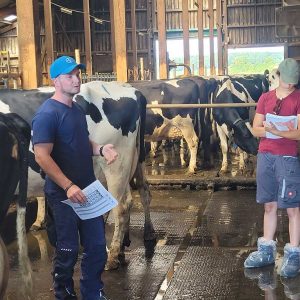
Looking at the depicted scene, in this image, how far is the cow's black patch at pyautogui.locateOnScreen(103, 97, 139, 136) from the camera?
563 centimetres

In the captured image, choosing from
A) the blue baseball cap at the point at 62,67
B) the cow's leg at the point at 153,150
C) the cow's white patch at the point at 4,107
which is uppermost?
the blue baseball cap at the point at 62,67

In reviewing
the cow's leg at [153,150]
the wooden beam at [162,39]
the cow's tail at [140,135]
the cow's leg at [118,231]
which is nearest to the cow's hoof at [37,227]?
the cow's tail at [140,135]

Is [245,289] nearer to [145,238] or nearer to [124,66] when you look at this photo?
[145,238]

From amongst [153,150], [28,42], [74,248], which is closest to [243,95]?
[153,150]

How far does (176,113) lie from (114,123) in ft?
18.9

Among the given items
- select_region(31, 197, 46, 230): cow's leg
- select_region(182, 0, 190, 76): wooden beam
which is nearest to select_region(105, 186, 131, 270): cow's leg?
select_region(31, 197, 46, 230): cow's leg

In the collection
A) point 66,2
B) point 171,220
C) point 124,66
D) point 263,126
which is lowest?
point 171,220

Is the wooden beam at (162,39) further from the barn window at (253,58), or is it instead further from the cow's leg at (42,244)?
the barn window at (253,58)

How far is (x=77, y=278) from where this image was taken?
5.16 m

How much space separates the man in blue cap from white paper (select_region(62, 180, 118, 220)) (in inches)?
2.6

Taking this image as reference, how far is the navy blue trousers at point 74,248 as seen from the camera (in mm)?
3887

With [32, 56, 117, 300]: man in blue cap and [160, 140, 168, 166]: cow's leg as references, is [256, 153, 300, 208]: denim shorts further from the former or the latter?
[160, 140, 168, 166]: cow's leg

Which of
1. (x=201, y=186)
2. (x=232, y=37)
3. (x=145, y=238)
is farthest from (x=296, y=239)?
(x=232, y=37)

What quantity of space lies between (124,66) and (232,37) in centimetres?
2389
